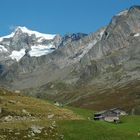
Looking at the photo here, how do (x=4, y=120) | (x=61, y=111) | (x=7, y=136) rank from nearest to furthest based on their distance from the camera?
(x=7, y=136) → (x=4, y=120) → (x=61, y=111)

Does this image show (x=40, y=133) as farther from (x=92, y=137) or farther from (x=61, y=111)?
(x=61, y=111)

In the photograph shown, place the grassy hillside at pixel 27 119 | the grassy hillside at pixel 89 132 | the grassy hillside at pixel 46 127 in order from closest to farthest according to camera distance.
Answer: the grassy hillside at pixel 27 119, the grassy hillside at pixel 46 127, the grassy hillside at pixel 89 132

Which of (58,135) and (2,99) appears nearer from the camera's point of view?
(58,135)

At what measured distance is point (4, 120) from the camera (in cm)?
5778

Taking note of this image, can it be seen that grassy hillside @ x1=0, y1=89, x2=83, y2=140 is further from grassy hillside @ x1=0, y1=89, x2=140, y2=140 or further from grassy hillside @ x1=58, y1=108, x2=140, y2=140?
grassy hillside @ x1=58, y1=108, x2=140, y2=140

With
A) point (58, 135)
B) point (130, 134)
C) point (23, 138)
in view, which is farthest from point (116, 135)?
point (23, 138)

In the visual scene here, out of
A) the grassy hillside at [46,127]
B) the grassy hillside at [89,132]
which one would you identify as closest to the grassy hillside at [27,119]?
the grassy hillside at [46,127]

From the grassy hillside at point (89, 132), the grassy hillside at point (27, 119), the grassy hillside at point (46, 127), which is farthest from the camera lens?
the grassy hillside at point (89, 132)

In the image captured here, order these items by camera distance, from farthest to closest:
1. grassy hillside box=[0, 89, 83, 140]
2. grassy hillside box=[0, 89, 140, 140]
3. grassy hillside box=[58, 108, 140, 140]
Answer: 1. grassy hillside box=[58, 108, 140, 140]
2. grassy hillside box=[0, 89, 140, 140]
3. grassy hillside box=[0, 89, 83, 140]

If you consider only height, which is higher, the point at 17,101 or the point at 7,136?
the point at 17,101

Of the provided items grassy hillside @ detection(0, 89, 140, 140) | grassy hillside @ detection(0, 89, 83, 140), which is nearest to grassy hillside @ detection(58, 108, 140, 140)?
grassy hillside @ detection(0, 89, 140, 140)

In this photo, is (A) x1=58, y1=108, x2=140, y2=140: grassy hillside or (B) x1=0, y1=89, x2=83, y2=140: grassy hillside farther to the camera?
(A) x1=58, y1=108, x2=140, y2=140: grassy hillside

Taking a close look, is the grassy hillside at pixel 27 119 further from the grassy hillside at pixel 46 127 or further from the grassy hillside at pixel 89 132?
the grassy hillside at pixel 89 132

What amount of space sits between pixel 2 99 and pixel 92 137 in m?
19.2
